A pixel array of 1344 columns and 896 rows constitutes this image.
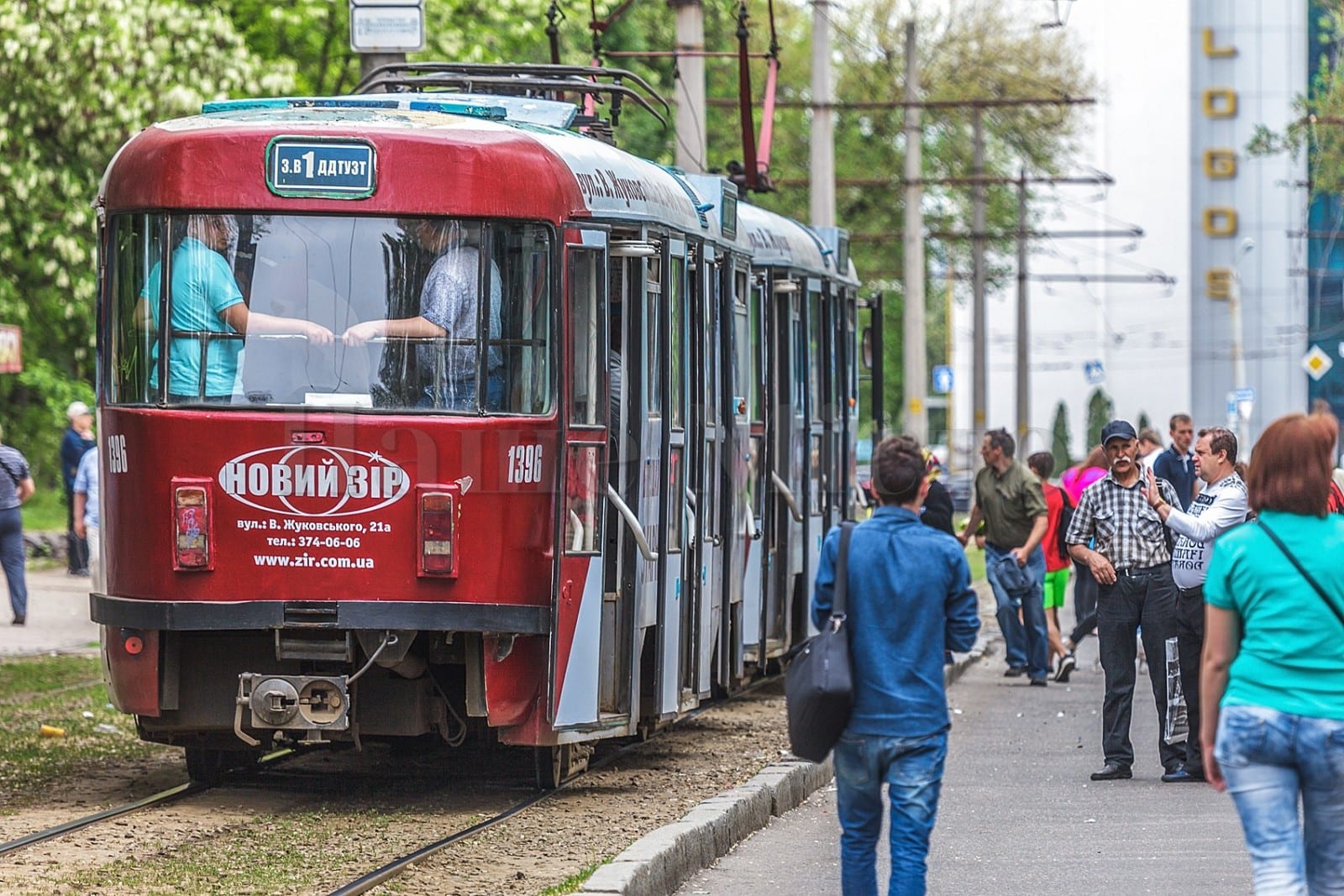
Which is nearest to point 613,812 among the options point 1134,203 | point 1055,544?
point 1055,544

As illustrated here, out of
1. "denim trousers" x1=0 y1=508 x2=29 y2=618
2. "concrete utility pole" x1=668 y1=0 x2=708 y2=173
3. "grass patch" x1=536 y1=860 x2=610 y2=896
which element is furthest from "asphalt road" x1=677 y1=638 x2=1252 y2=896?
"denim trousers" x1=0 y1=508 x2=29 y2=618

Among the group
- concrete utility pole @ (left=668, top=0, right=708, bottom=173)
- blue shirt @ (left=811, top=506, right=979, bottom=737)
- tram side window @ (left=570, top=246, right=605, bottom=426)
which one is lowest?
blue shirt @ (left=811, top=506, right=979, bottom=737)

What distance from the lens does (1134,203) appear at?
227ft

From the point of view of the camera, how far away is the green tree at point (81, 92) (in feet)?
75.3

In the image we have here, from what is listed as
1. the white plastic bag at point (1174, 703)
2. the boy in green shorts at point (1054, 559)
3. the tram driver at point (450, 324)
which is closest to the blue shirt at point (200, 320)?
the tram driver at point (450, 324)

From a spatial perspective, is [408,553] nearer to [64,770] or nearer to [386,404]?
[386,404]

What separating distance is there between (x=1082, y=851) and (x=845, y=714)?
3316mm

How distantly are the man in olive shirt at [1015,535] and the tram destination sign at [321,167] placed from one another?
8.04 metres

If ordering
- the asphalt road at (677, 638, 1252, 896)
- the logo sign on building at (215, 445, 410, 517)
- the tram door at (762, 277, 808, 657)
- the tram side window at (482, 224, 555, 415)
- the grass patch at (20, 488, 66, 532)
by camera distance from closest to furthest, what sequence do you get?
the asphalt road at (677, 638, 1252, 896) < the logo sign on building at (215, 445, 410, 517) < the tram side window at (482, 224, 555, 415) < the tram door at (762, 277, 808, 657) < the grass patch at (20, 488, 66, 532)

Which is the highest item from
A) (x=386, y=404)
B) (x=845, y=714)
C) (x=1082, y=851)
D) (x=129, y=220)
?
(x=129, y=220)

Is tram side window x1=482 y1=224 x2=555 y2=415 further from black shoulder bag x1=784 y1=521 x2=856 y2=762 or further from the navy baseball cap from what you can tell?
black shoulder bag x1=784 y1=521 x2=856 y2=762

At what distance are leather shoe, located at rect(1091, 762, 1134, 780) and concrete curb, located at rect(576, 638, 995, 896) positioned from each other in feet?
4.53

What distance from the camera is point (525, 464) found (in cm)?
1012

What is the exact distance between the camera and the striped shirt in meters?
12.0
